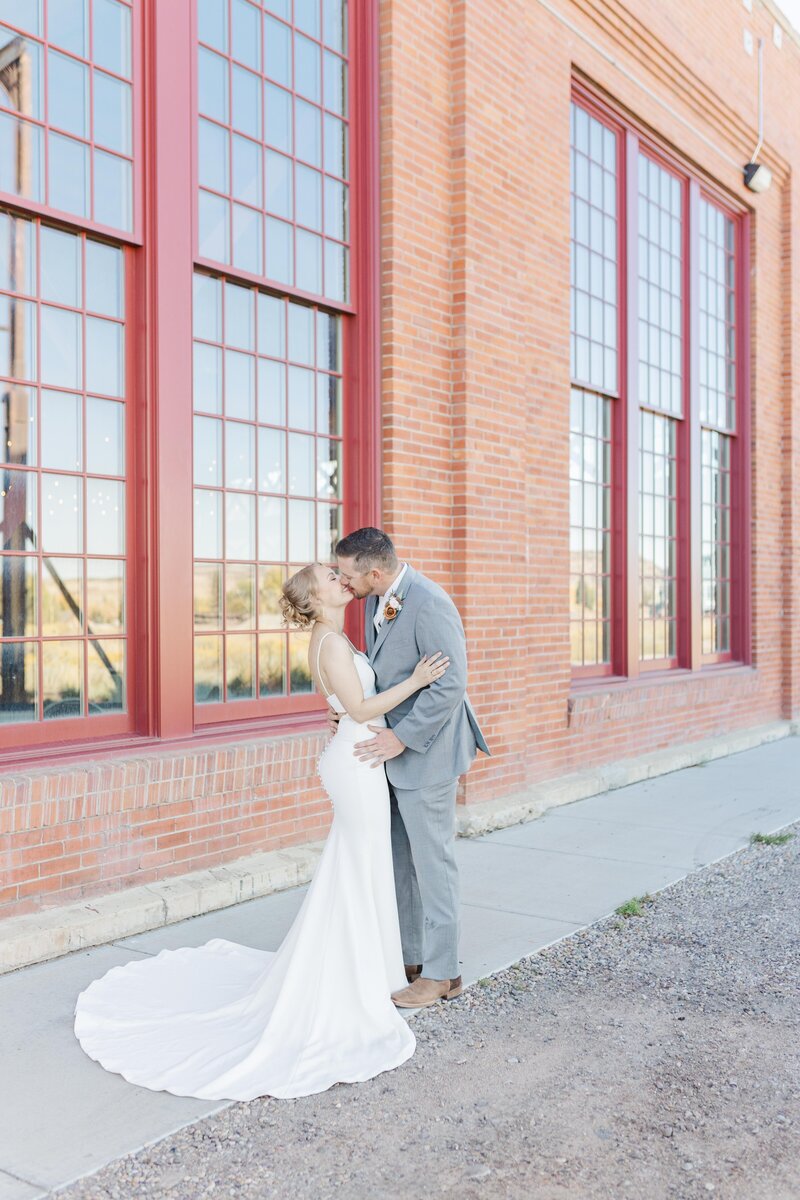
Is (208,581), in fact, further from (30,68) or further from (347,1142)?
(347,1142)

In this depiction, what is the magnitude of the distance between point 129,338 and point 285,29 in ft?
7.86

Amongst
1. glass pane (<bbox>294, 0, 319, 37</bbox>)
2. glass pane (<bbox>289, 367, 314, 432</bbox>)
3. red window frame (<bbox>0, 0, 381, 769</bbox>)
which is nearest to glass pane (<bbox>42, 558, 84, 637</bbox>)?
red window frame (<bbox>0, 0, 381, 769</bbox>)

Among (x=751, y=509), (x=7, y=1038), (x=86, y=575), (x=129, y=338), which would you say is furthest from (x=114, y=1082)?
(x=751, y=509)

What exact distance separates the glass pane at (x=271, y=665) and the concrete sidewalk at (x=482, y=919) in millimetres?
1243

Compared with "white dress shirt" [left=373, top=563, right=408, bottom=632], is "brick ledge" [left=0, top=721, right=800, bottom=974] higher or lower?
lower

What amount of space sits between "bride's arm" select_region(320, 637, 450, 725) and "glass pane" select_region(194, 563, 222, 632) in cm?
207

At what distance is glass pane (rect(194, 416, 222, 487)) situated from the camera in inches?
252

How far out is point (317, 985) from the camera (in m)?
4.20

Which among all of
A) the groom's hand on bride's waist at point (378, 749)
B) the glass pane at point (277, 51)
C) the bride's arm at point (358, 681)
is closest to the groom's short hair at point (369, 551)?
the bride's arm at point (358, 681)

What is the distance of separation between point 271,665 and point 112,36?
3505 mm

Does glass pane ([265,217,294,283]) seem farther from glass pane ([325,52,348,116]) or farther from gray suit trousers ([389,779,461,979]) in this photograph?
gray suit trousers ([389,779,461,979])

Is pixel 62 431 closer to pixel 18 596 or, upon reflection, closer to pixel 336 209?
pixel 18 596

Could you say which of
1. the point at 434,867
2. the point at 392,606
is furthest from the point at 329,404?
the point at 434,867

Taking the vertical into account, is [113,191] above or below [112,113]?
below
